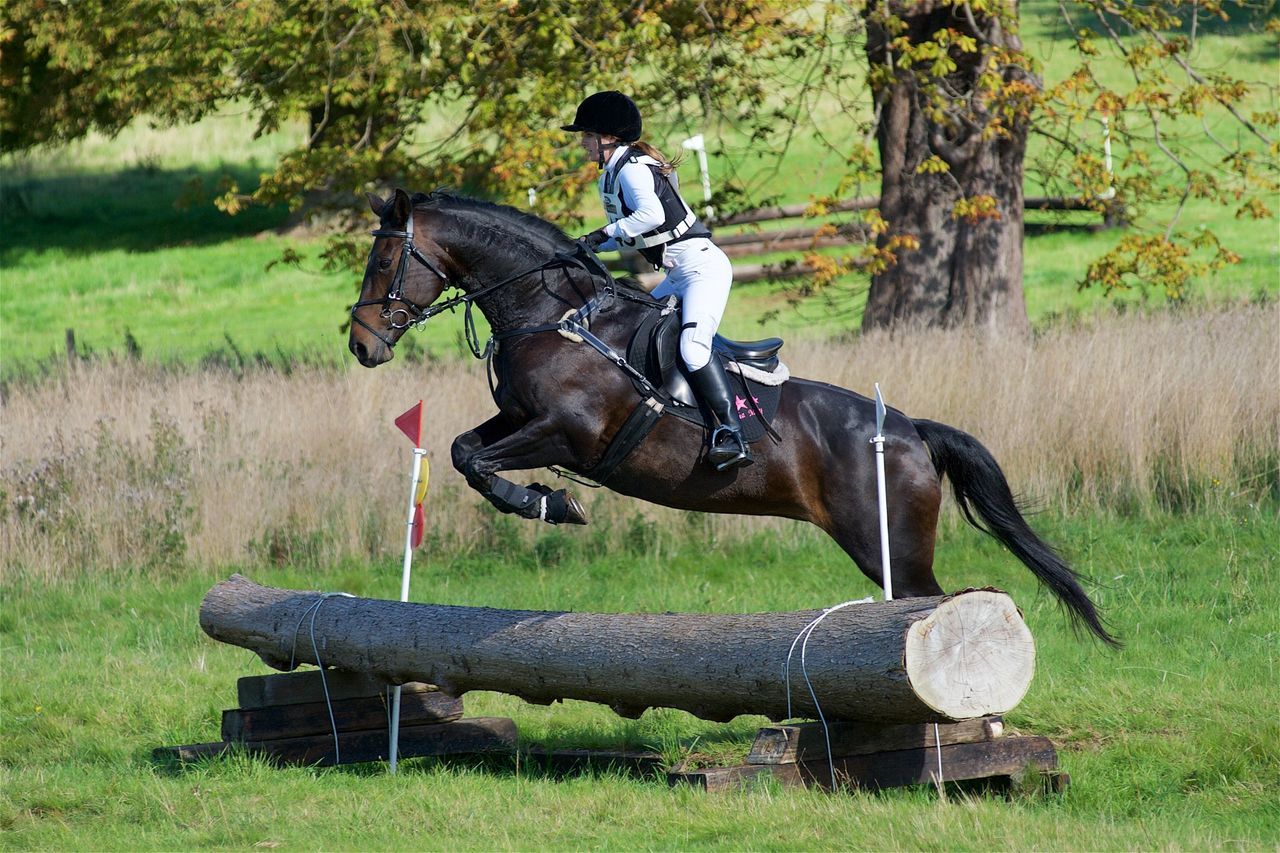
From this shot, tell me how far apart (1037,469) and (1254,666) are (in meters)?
4.02

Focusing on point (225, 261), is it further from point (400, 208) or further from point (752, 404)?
point (752, 404)

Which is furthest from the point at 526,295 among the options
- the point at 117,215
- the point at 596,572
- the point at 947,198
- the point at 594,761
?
the point at 117,215

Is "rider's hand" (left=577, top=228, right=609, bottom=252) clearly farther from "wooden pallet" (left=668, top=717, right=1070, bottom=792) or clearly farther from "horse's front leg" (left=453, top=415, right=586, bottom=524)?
"wooden pallet" (left=668, top=717, right=1070, bottom=792)

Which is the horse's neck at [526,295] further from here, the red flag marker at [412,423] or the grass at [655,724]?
the grass at [655,724]

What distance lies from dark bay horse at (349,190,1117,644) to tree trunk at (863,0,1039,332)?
7621mm

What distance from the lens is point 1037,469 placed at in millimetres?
11094

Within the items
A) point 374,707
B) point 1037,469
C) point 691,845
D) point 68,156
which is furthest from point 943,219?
point 68,156

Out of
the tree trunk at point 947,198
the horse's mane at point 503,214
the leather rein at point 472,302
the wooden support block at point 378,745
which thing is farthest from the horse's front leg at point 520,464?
the tree trunk at point 947,198

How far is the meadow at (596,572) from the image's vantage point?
5609mm

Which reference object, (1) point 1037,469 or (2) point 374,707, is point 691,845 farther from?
(1) point 1037,469

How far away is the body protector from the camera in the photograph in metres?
6.42

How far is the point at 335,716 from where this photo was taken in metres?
6.97

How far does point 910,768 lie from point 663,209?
267 centimetres

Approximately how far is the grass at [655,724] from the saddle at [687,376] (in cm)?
159
